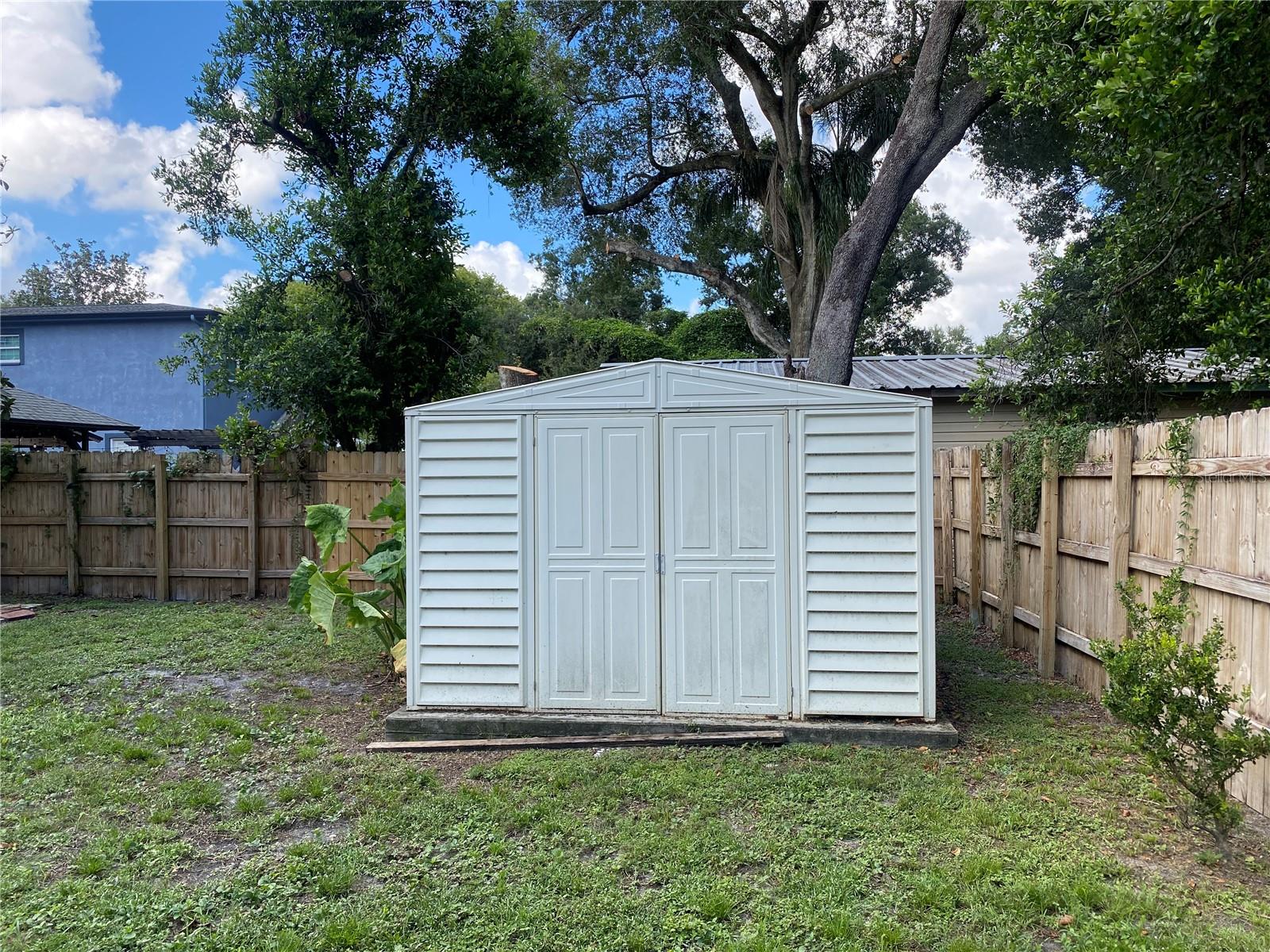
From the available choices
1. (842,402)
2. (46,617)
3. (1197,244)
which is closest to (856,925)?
(842,402)

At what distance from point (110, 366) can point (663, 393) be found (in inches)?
736

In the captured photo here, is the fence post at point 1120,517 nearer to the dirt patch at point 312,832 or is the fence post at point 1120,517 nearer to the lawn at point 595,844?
the lawn at point 595,844

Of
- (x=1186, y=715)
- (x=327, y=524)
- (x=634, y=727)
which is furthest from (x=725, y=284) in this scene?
(x=1186, y=715)

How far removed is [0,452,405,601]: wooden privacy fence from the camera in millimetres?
9930

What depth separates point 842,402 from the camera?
493 centimetres

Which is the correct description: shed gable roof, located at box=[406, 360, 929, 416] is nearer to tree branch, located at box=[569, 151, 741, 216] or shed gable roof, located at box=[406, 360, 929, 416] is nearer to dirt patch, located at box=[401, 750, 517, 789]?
dirt patch, located at box=[401, 750, 517, 789]

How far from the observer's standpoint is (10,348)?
1906 cm

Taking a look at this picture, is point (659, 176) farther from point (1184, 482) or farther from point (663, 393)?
point (1184, 482)

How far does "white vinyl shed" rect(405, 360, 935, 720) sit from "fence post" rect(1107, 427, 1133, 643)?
1.32m

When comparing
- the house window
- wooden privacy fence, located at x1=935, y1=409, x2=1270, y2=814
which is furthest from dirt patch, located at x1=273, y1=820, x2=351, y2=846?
the house window

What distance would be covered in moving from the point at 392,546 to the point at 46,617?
5.12m

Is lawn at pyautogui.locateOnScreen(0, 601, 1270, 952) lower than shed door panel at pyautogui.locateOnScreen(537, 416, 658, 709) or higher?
lower

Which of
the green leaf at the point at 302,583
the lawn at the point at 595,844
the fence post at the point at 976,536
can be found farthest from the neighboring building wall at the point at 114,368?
the fence post at the point at 976,536

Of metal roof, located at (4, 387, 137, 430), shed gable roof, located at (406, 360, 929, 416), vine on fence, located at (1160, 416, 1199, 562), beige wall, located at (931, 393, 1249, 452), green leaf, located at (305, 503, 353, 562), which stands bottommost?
green leaf, located at (305, 503, 353, 562)
